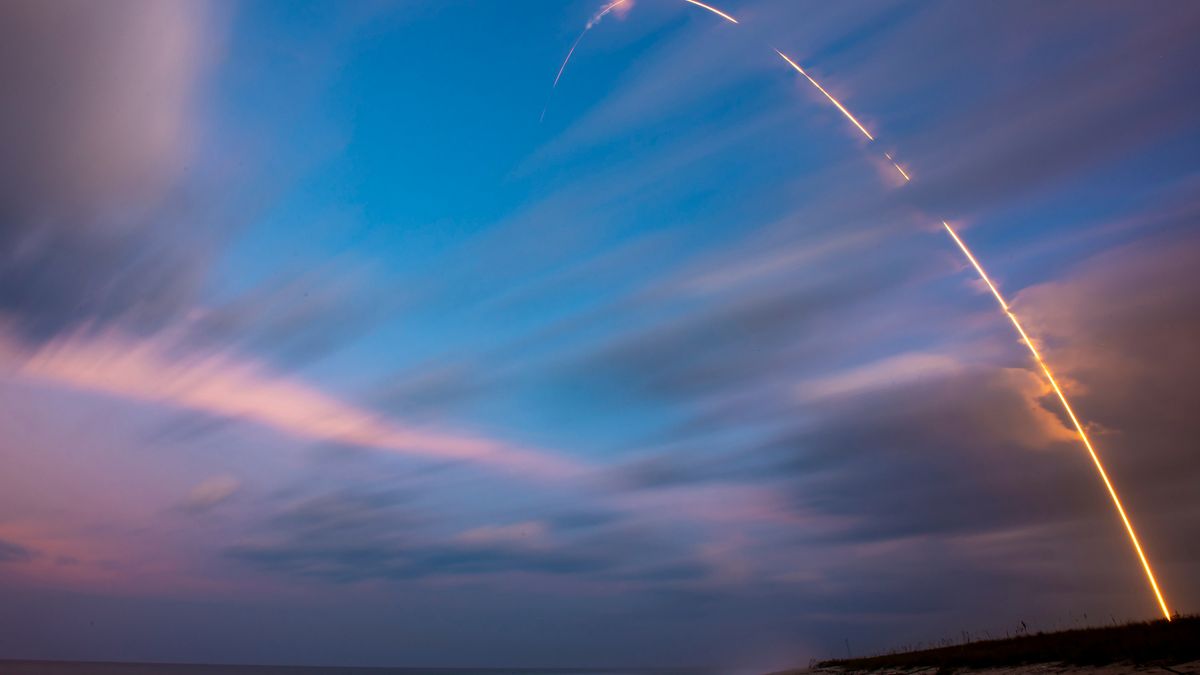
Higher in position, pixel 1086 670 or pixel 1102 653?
pixel 1102 653

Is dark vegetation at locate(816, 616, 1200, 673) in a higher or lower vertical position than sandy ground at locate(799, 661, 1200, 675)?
higher

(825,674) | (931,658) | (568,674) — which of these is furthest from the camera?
(568,674)

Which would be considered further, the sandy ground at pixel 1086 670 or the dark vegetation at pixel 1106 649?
the dark vegetation at pixel 1106 649

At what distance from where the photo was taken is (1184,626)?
25172mm

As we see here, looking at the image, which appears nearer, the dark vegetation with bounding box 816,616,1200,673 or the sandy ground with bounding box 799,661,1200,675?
the sandy ground with bounding box 799,661,1200,675

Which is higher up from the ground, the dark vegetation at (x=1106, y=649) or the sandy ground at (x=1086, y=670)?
the dark vegetation at (x=1106, y=649)

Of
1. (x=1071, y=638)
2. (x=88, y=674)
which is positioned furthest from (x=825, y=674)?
(x=88, y=674)

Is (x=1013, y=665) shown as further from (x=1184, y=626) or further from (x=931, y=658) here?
(x=931, y=658)

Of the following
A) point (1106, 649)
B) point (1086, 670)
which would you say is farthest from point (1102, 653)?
point (1086, 670)

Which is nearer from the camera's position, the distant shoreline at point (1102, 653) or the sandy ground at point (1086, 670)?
the sandy ground at point (1086, 670)

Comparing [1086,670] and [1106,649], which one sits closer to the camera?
[1086,670]

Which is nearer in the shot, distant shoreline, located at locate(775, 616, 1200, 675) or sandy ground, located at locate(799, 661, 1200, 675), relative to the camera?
sandy ground, located at locate(799, 661, 1200, 675)

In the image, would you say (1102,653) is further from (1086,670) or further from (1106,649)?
(1086,670)

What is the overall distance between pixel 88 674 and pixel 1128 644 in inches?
7305
